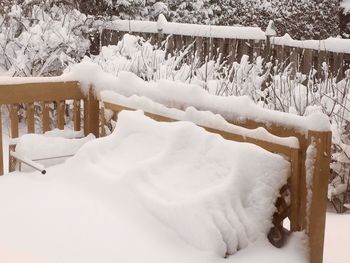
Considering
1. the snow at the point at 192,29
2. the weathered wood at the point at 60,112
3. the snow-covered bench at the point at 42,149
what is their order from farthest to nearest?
the snow at the point at 192,29
the weathered wood at the point at 60,112
the snow-covered bench at the point at 42,149

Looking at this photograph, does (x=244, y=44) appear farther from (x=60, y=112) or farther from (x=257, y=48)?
(x=60, y=112)

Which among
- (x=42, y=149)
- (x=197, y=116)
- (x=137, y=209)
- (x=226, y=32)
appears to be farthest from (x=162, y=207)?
(x=226, y=32)

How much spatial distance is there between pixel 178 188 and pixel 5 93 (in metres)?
1.95

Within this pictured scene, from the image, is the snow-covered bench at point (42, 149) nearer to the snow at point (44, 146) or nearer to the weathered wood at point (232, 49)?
the snow at point (44, 146)

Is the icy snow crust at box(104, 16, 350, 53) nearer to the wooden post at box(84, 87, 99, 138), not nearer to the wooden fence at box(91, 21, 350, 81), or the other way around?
the wooden fence at box(91, 21, 350, 81)

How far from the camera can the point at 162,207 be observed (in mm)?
3137

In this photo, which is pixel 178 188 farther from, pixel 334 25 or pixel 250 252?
pixel 334 25

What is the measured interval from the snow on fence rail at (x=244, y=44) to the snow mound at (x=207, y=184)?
2.56 metres

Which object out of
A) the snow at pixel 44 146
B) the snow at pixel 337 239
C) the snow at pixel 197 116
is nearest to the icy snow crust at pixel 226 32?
the snow at pixel 337 239

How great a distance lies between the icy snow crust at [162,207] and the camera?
9.71ft

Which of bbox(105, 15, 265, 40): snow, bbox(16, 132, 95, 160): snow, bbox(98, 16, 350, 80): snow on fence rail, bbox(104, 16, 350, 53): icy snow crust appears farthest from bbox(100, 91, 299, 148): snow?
bbox(105, 15, 265, 40): snow

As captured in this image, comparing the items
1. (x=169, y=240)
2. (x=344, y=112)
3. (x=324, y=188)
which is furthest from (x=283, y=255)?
(x=344, y=112)

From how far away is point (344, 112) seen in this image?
5.05m

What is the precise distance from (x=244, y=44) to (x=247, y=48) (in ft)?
0.25
